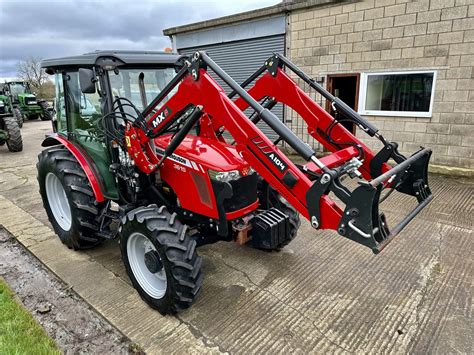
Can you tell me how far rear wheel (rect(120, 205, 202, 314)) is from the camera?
265 centimetres

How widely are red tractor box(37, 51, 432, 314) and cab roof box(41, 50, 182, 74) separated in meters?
0.01

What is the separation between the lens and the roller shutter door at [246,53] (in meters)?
8.57

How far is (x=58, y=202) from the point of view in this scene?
4.20m

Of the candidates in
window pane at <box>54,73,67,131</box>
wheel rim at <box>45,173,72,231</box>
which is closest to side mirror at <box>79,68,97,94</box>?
window pane at <box>54,73,67,131</box>

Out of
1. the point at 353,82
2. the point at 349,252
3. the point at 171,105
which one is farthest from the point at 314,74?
the point at 171,105

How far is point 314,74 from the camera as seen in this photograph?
805 centimetres

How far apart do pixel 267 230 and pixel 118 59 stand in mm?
2053

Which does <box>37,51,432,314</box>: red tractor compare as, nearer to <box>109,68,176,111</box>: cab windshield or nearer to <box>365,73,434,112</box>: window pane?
<box>109,68,176,111</box>: cab windshield

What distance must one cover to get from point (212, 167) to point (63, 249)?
2297mm

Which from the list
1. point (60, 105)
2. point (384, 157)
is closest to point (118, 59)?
point (60, 105)

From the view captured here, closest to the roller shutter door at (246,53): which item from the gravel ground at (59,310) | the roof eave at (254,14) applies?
the roof eave at (254,14)

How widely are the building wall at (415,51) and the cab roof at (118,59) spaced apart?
497cm

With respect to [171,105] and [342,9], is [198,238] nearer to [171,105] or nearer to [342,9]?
[171,105]

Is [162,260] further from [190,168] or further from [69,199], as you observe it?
[69,199]
